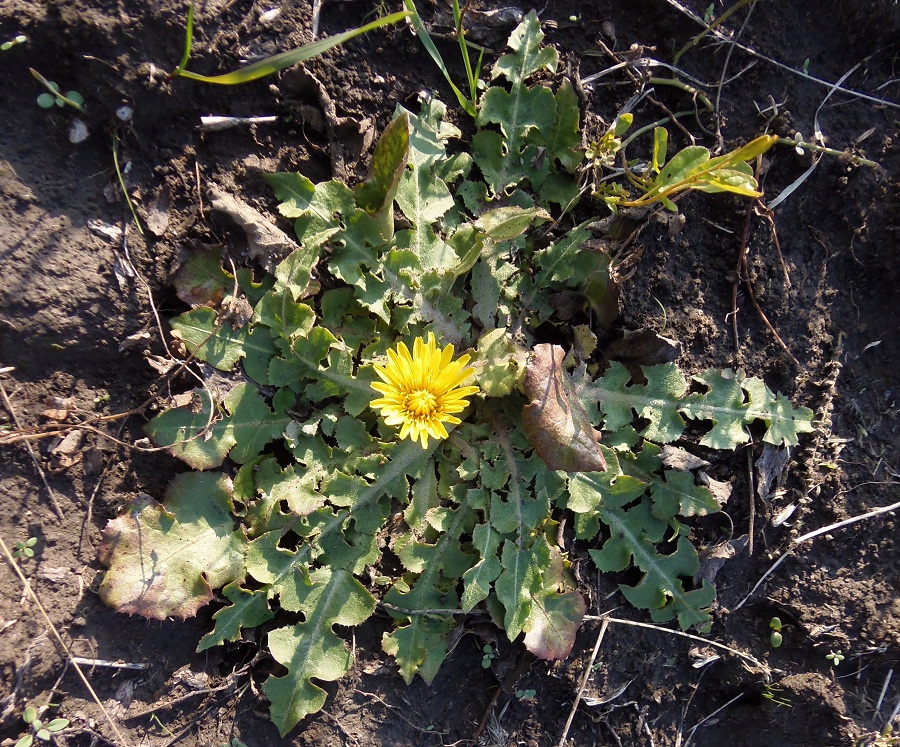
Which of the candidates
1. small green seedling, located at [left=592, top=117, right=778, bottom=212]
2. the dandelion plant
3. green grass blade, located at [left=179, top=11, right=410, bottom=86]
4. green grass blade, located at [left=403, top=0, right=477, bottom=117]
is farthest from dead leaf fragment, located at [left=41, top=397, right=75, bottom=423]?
small green seedling, located at [left=592, top=117, right=778, bottom=212]

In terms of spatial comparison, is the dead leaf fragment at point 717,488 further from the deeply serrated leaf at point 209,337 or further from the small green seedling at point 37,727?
the small green seedling at point 37,727

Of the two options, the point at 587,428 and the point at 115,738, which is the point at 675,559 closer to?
the point at 587,428

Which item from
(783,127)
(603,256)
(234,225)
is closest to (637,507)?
(603,256)

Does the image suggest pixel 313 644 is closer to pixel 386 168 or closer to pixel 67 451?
pixel 67 451

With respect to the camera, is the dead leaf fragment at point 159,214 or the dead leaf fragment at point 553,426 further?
the dead leaf fragment at point 159,214

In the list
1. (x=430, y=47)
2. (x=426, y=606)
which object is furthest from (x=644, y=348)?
(x=430, y=47)

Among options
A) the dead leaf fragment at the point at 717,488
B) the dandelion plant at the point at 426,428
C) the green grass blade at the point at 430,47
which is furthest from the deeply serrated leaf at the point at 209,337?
the dead leaf fragment at the point at 717,488

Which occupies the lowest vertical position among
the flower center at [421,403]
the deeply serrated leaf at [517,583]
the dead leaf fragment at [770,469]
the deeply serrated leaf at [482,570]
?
the dead leaf fragment at [770,469]
